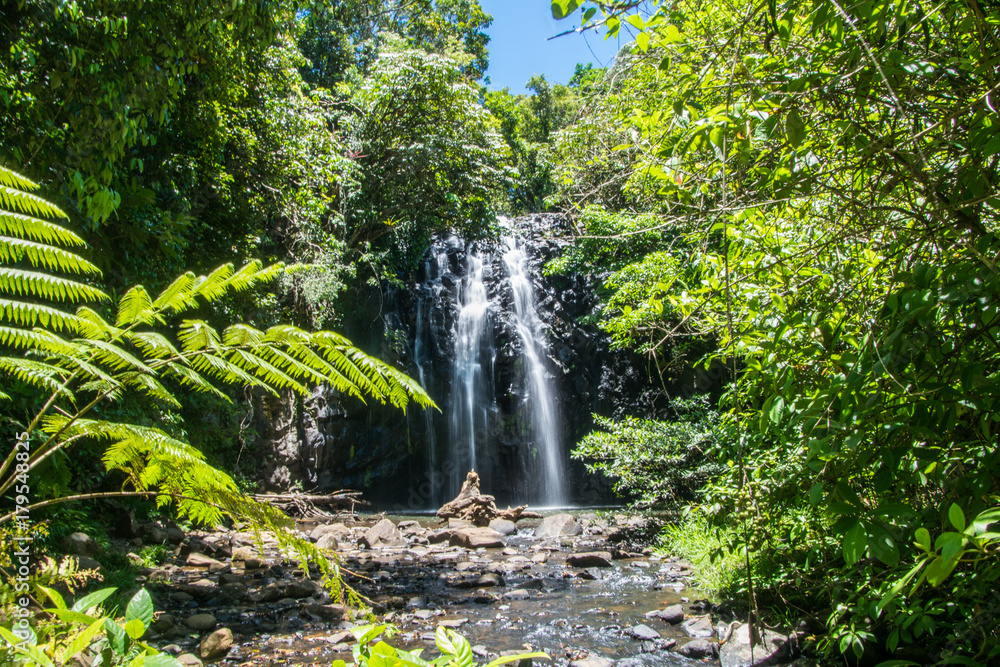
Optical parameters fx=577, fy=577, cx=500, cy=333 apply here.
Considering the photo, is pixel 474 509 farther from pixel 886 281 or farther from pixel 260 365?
pixel 886 281

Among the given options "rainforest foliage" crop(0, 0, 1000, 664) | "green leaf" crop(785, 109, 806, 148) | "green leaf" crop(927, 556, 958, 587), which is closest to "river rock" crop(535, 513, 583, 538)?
"rainforest foliage" crop(0, 0, 1000, 664)

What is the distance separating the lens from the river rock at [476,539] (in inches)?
350

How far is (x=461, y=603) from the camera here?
18.8ft

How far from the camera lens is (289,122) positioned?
993 centimetres

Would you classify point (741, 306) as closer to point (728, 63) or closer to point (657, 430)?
point (728, 63)

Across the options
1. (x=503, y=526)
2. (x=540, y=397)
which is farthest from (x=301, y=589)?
(x=540, y=397)

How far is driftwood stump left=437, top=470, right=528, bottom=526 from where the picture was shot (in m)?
10.9

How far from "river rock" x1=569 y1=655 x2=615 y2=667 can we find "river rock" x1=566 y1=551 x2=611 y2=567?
3132mm

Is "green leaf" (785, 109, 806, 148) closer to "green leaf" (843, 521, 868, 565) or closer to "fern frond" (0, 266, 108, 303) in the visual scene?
"green leaf" (843, 521, 868, 565)

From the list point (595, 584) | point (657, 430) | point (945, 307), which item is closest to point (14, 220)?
point (945, 307)

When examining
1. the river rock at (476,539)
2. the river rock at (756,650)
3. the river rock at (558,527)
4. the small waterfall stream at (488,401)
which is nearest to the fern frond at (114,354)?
the river rock at (756,650)

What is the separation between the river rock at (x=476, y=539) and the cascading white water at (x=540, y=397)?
5812 mm

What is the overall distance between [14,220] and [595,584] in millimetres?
6135

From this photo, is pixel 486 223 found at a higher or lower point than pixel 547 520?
higher
